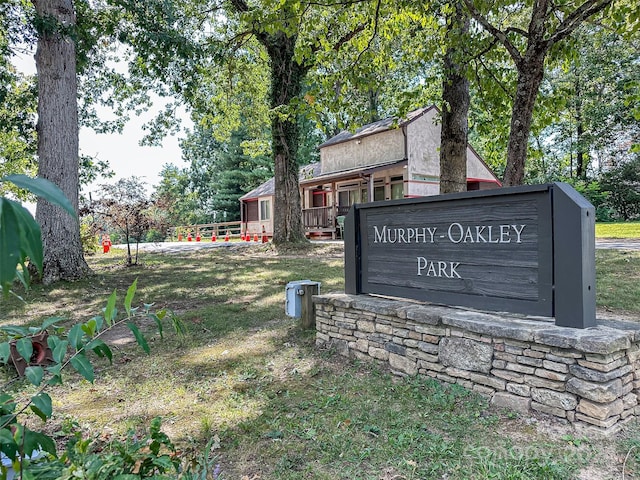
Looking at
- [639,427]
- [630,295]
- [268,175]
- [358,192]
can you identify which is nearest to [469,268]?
[639,427]

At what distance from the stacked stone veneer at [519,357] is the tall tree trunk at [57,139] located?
6464mm

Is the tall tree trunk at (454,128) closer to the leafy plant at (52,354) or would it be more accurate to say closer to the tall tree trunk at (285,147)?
the leafy plant at (52,354)

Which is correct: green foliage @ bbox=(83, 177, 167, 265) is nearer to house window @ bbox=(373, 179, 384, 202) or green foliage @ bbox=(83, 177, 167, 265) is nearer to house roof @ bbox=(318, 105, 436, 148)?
house roof @ bbox=(318, 105, 436, 148)

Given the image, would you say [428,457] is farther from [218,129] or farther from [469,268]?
[218,129]

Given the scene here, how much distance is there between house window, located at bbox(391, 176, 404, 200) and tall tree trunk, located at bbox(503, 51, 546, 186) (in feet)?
45.9

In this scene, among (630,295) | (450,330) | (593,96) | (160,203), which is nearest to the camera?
(450,330)

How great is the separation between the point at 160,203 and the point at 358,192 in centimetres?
1189

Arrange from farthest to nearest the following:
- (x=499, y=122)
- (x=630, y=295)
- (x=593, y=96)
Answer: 1. (x=593, y=96)
2. (x=499, y=122)
3. (x=630, y=295)

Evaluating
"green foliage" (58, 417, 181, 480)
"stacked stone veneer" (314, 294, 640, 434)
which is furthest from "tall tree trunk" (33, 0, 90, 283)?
"green foliage" (58, 417, 181, 480)

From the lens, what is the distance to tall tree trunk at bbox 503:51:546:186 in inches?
211

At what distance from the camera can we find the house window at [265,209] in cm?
2523

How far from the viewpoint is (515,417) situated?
2764mm

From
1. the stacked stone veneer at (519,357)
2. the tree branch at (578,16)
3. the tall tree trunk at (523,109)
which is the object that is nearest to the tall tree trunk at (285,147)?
the tall tree trunk at (523,109)

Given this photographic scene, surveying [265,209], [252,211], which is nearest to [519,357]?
[265,209]
